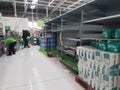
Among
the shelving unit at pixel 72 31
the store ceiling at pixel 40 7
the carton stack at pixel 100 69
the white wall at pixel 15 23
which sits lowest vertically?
the carton stack at pixel 100 69

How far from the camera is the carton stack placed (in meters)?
1.79

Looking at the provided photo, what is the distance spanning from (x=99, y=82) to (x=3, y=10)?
13.2 meters

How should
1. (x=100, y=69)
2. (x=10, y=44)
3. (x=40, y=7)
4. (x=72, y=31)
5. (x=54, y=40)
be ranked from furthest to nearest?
(x=40, y=7), (x=54, y=40), (x=10, y=44), (x=72, y=31), (x=100, y=69)

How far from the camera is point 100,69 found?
2033mm

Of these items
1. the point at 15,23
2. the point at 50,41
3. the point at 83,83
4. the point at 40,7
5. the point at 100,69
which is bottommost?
the point at 83,83

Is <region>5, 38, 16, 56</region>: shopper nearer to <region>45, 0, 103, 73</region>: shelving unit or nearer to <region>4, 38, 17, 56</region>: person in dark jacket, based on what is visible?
<region>4, 38, 17, 56</region>: person in dark jacket

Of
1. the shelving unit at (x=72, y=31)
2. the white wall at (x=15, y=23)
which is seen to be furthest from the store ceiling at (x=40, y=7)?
the shelving unit at (x=72, y=31)

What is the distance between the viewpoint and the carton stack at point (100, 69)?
1793 mm

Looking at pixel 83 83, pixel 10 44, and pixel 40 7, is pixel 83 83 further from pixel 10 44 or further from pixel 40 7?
pixel 40 7

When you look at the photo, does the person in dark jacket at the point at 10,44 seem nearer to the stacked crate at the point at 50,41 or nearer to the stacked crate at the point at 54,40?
the stacked crate at the point at 50,41

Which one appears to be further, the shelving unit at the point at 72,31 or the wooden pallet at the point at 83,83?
the shelving unit at the point at 72,31

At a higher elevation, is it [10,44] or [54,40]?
[54,40]

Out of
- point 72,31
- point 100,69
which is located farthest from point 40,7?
point 100,69

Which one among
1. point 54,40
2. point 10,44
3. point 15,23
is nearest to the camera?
point 10,44
